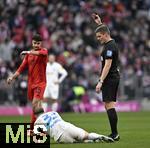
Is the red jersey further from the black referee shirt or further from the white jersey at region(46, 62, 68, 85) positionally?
the white jersey at region(46, 62, 68, 85)

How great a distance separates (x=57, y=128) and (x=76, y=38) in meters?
22.4

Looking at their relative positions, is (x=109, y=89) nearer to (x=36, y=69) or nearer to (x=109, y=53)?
(x=109, y=53)

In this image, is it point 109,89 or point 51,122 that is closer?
point 51,122

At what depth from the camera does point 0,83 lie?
31297 millimetres

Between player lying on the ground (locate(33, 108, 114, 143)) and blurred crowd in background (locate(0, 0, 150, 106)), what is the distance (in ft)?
55.0

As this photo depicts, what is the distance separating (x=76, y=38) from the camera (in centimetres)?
3647

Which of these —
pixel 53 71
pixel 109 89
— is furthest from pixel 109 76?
pixel 53 71

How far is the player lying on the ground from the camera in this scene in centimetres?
1428

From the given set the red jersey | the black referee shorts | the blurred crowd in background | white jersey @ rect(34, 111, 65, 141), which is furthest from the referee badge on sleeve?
the blurred crowd in background

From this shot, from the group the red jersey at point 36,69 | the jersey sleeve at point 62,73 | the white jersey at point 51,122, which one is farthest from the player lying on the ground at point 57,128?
the jersey sleeve at point 62,73

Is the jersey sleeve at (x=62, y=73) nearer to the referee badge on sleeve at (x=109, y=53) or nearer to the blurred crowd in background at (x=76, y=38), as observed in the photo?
the blurred crowd in background at (x=76, y=38)

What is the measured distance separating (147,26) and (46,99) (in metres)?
12.1

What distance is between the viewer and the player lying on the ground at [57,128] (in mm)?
14281

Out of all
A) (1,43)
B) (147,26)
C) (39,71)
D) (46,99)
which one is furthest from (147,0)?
(39,71)
